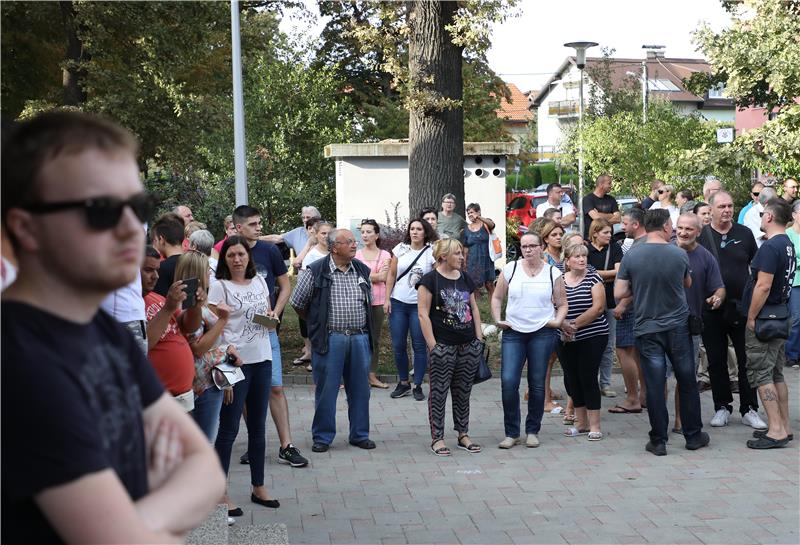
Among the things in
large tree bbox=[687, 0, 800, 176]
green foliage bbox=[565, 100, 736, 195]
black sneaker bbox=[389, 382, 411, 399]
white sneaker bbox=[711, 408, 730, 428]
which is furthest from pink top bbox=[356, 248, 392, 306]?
green foliage bbox=[565, 100, 736, 195]

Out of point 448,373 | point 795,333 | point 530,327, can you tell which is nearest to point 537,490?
point 448,373

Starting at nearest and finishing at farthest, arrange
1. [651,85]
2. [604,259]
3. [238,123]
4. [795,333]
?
[604,259] → [795,333] → [238,123] → [651,85]

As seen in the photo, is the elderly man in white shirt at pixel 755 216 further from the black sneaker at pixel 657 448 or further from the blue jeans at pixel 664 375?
the black sneaker at pixel 657 448

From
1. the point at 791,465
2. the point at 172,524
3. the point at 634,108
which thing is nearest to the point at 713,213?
the point at 791,465

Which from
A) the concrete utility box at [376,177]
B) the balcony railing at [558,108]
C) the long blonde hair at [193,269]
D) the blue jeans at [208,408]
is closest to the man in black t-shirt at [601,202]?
the concrete utility box at [376,177]

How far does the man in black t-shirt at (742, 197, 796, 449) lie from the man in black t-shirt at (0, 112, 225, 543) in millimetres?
7586

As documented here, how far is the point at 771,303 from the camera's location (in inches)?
347

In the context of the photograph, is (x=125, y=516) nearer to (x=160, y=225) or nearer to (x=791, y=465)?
(x=160, y=225)

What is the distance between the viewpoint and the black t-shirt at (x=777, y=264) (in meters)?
8.69

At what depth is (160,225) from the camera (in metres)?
7.09

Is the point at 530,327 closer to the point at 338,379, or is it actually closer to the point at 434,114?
the point at 338,379

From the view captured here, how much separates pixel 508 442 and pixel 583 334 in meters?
1.13

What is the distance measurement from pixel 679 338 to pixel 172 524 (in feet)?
24.3

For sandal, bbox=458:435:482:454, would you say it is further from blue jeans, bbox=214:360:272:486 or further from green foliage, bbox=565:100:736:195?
green foliage, bbox=565:100:736:195
